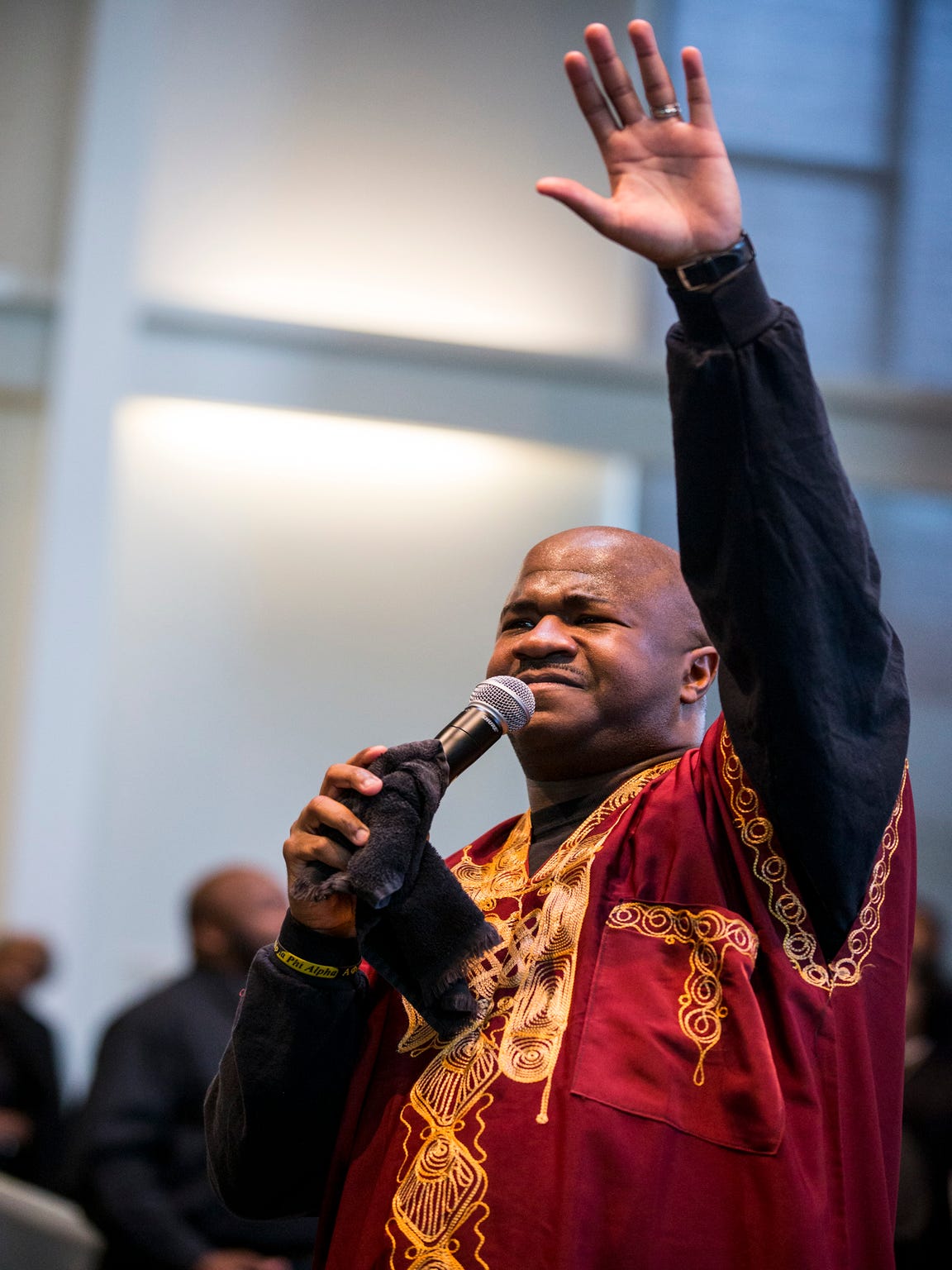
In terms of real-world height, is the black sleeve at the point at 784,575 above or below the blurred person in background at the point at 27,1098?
above

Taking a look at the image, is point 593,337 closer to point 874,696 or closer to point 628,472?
point 628,472

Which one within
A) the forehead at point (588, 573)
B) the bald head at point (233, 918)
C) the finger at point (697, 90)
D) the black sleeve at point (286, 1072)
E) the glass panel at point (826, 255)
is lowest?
the bald head at point (233, 918)

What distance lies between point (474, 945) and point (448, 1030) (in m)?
0.10

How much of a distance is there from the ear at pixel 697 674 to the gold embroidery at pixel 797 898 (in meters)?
0.26

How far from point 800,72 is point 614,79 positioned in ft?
20.1

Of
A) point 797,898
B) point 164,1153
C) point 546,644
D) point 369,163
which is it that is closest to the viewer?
point 797,898

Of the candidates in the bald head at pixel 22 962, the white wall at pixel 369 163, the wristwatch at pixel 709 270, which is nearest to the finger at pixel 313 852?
the wristwatch at pixel 709 270

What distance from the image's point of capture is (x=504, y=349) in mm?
6914

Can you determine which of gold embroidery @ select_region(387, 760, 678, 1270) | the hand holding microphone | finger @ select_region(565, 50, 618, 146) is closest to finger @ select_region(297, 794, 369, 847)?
the hand holding microphone

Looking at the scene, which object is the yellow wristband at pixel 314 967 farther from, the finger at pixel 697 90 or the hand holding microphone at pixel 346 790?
the finger at pixel 697 90

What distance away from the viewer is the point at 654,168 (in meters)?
1.50

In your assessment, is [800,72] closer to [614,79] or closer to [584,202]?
[614,79]

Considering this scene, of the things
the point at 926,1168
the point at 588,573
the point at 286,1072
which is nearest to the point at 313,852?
the point at 286,1072

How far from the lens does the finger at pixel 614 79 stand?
4.82ft
